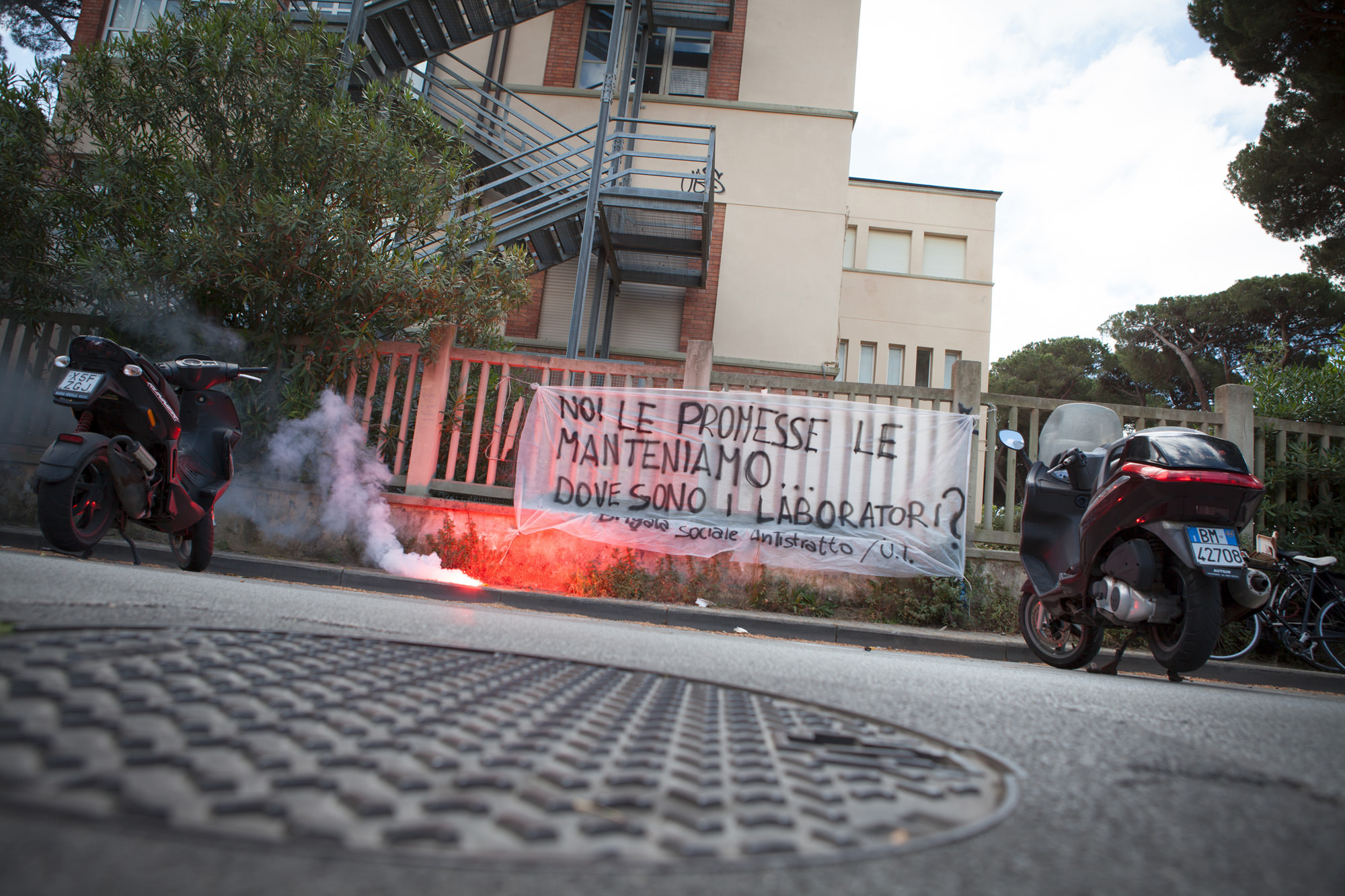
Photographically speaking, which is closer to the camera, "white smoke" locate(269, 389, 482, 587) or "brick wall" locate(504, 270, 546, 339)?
"white smoke" locate(269, 389, 482, 587)

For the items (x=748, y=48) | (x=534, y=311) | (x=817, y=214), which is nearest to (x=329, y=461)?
(x=534, y=311)

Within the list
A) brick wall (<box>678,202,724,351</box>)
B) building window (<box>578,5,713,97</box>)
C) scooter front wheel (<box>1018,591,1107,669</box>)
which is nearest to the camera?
scooter front wheel (<box>1018,591,1107,669</box>)

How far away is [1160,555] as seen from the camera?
401 cm

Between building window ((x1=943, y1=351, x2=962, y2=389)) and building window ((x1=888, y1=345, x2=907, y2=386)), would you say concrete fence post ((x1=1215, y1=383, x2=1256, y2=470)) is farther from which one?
building window ((x1=888, y1=345, x2=907, y2=386))

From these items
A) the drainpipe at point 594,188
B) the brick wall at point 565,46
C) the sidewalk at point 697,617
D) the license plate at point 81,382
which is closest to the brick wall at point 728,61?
the brick wall at point 565,46

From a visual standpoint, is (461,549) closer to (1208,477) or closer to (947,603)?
(947,603)

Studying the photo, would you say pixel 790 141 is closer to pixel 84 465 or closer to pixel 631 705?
pixel 84 465

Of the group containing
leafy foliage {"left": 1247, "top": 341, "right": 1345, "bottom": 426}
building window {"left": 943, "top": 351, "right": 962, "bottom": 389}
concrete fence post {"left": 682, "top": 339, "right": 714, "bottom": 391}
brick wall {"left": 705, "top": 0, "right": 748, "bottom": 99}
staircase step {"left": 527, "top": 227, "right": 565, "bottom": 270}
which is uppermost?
brick wall {"left": 705, "top": 0, "right": 748, "bottom": 99}

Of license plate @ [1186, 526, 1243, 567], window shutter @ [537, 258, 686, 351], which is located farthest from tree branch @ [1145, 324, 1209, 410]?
license plate @ [1186, 526, 1243, 567]

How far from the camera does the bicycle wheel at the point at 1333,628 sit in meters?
6.24

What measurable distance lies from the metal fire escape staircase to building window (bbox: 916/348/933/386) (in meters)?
9.54

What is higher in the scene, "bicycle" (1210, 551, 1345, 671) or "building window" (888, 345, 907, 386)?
"building window" (888, 345, 907, 386)

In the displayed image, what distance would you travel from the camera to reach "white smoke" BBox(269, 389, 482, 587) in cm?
682

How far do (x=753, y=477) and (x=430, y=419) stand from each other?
10.3 ft
